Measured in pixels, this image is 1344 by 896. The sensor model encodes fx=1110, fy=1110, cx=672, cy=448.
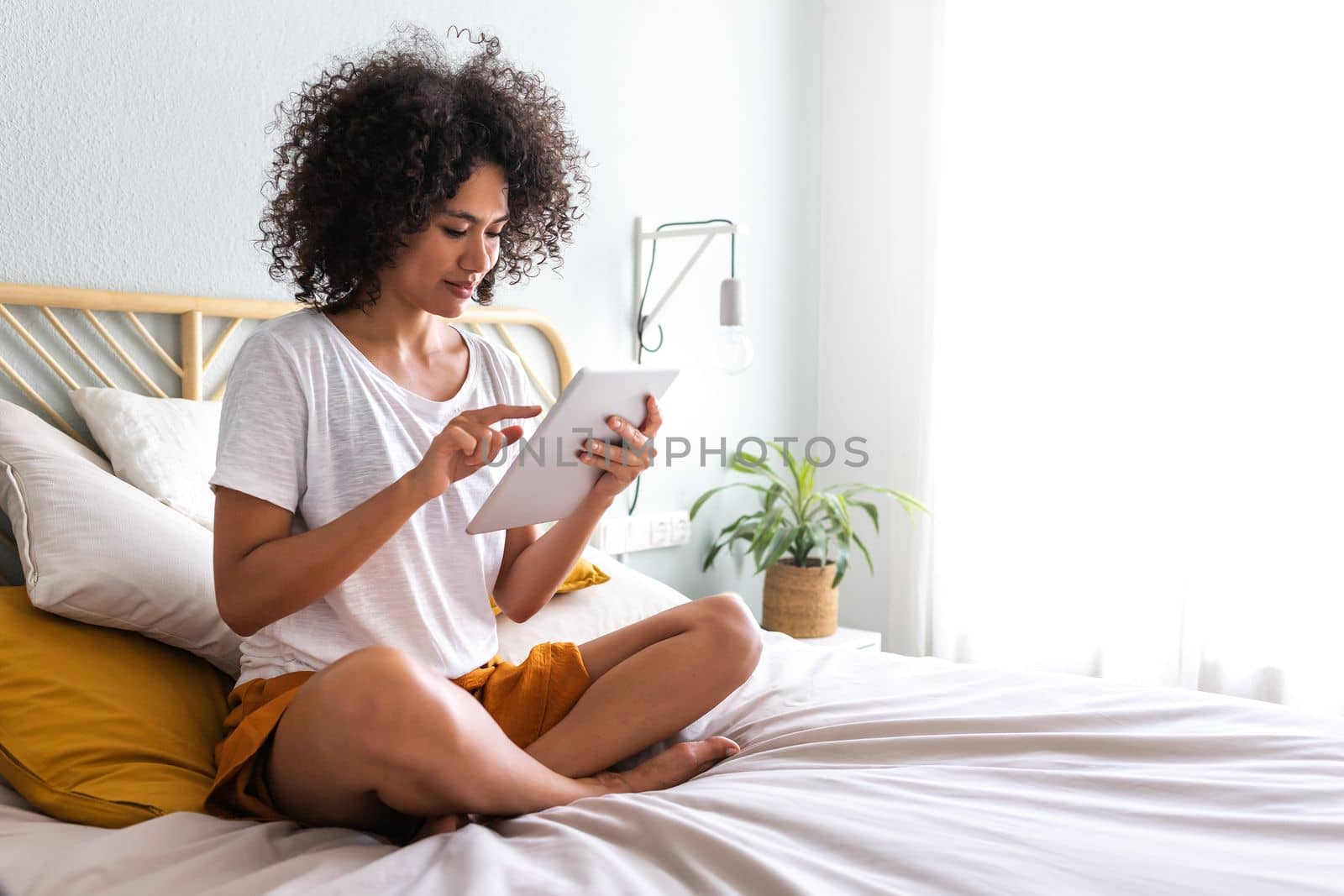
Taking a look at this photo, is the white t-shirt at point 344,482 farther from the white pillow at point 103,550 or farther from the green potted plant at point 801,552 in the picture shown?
the green potted plant at point 801,552

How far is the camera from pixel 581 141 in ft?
7.43

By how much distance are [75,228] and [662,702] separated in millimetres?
1023

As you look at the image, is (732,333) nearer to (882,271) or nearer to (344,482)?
(882,271)

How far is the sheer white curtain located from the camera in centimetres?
231

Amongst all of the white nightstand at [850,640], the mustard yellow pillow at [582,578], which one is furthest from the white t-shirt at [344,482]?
the white nightstand at [850,640]

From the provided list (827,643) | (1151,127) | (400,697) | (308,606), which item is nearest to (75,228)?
(308,606)

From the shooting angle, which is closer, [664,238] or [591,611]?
[591,611]

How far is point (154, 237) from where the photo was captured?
158 cm

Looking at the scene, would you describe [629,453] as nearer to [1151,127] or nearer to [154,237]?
[154,237]

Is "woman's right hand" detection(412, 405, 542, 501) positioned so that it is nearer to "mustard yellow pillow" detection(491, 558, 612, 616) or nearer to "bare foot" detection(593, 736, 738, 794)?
"bare foot" detection(593, 736, 738, 794)

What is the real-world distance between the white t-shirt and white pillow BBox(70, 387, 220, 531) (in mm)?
288

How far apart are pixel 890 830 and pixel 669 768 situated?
301mm

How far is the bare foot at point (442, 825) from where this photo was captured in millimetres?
974

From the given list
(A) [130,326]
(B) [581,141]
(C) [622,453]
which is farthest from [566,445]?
(B) [581,141]
